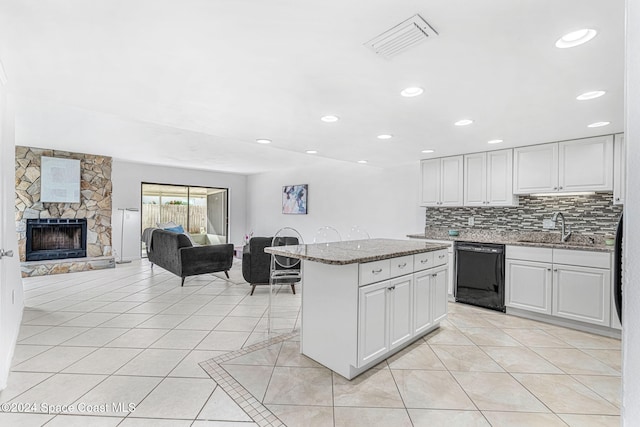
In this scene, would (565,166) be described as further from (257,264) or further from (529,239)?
(257,264)

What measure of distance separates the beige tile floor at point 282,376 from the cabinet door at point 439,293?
239 mm

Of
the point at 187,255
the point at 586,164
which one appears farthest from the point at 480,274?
the point at 187,255

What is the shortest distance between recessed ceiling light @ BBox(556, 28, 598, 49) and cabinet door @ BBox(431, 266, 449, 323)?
2.12 meters

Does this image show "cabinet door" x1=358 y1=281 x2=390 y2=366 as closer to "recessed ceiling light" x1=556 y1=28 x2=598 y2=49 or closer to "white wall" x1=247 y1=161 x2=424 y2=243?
"recessed ceiling light" x1=556 y1=28 x2=598 y2=49

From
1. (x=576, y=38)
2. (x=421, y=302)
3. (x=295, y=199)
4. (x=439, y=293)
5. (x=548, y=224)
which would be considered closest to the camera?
(x=576, y=38)

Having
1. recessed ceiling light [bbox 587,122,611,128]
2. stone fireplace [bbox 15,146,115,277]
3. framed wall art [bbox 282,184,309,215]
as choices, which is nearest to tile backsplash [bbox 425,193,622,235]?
recessed ceiling light [bbox 587,122,611,128]

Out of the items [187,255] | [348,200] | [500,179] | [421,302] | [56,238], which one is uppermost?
[500,179]

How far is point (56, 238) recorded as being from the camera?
607cm

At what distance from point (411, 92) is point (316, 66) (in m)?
0.80

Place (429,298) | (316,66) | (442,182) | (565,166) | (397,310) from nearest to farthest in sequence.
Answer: (316,66), (397,310), (429,298), (565,166), (442,182)

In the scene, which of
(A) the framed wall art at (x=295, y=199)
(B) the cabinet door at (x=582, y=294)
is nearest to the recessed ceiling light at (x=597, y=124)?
(B) the cabinet door at (x=582, y=294)

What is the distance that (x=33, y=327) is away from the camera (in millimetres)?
3230

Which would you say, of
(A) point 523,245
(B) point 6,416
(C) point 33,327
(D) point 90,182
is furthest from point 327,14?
(D) point 90,182

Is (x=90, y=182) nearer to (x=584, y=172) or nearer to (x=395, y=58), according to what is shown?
(x=395, y=58)
